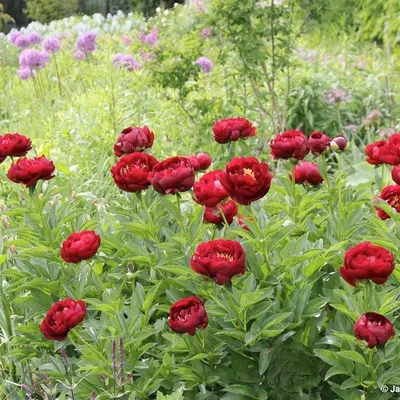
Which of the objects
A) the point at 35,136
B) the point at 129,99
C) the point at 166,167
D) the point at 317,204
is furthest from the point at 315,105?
the point at 166,167

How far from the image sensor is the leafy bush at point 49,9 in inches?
584

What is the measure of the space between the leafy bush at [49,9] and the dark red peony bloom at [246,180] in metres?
13.7

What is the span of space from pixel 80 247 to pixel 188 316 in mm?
358

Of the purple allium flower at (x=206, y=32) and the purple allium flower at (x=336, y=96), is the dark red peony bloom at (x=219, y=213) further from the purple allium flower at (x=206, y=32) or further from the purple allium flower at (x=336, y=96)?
the purple allium flower at (x=336, y=96)

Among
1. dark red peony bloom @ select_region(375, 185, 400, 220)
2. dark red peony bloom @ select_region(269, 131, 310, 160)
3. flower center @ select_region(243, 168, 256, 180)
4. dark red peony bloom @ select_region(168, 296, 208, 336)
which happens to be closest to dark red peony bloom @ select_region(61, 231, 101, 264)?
dark red peony bloom @ select_region(168, 296, 208, 336)

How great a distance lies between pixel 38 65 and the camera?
21.6 ft

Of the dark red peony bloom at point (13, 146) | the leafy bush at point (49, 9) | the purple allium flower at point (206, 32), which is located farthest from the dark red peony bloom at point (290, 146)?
the leafy bush at point (49, 9)

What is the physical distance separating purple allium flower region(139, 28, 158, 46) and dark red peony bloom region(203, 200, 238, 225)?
3007 mm

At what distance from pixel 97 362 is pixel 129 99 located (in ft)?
12.5

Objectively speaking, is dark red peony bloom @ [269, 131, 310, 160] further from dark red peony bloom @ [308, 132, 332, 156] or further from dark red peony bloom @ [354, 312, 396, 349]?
dark red peony bloom @ [354, 312, 396, 349]

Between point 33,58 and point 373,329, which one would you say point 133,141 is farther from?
point 33,58

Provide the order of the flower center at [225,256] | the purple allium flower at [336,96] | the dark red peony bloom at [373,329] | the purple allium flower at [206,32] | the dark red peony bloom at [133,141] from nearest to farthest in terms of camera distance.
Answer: the dark red peony bloom at [373,329]
the flower center at [225,256]
the dark red peony bloom at [133,141]
the purple allium flower at [206,32]
the purple allium flower at [336,96]

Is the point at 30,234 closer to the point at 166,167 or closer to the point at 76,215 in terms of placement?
the point at 76,215

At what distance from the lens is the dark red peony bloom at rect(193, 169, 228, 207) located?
200 centimetres
